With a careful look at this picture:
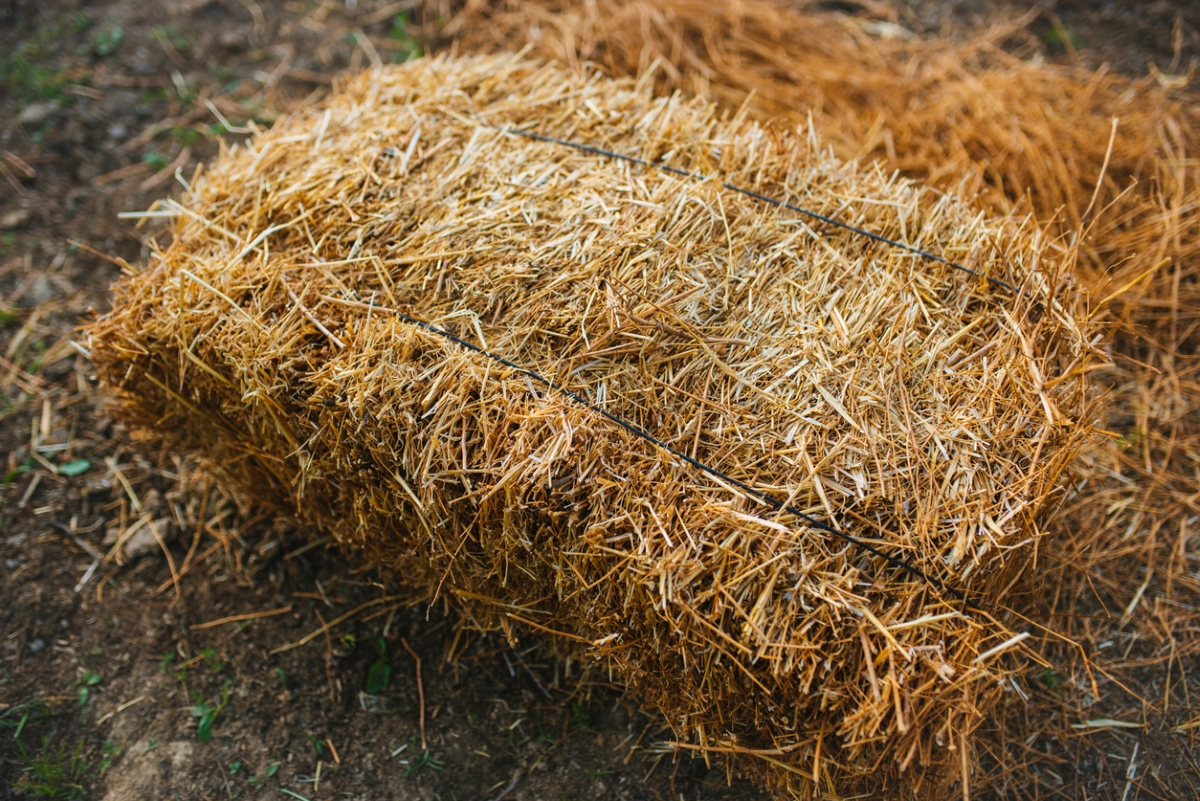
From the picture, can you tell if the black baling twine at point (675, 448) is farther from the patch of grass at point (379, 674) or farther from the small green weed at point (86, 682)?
the small green weed at point (86, 682)

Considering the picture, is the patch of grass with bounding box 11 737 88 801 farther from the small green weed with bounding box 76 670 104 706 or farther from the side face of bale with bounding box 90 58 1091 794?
the side face of bale with bounding box 90 58 1091 794

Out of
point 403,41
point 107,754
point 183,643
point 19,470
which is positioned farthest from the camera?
point 403,41

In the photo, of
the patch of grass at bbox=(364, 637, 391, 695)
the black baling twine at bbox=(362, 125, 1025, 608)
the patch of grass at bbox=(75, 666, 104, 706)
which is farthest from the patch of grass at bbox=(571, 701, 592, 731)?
the patch of grass at bbox=(75, 666, 104, 706)

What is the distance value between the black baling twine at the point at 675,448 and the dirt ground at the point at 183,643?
2.91ft

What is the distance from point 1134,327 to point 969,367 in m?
1.53

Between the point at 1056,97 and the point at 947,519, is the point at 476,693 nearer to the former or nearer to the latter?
the point at 947,519

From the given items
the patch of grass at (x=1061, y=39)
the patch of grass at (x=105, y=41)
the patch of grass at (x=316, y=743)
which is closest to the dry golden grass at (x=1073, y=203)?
the patch of grass at (x=1061, y=39)

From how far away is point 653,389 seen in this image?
82.7 inches

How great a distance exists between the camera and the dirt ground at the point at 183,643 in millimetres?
2477

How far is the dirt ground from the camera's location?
248 centimetres

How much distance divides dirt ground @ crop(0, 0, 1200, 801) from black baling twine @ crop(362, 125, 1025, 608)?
888mm

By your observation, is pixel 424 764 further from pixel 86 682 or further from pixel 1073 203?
pixel 1073 203

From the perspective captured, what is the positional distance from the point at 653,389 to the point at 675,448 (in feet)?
0.58

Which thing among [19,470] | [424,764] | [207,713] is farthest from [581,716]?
[19,470]
